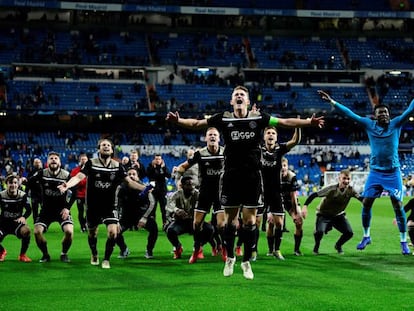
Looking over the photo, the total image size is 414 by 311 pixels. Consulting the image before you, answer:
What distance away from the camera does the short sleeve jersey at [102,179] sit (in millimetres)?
12281

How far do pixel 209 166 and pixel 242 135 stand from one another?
3202mm

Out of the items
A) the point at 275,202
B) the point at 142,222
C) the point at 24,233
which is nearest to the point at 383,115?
the point at 275,202

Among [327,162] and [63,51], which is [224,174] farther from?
[63,51]

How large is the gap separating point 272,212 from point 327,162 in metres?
42.4

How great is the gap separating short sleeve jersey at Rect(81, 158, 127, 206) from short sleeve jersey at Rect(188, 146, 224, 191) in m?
1.45

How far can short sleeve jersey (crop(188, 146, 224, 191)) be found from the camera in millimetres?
12938

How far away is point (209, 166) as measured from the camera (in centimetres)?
1298

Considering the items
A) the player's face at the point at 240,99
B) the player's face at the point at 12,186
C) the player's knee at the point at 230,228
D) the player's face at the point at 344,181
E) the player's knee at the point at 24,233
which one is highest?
the player's face at the point at 240,99

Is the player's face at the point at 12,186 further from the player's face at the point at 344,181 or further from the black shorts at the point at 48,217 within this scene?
the player's face at the point at 344,181

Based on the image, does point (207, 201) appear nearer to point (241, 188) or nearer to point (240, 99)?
point (241, 188)

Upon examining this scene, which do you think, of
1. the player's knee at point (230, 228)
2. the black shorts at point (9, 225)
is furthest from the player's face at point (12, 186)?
the player's knee at point (230, 228)

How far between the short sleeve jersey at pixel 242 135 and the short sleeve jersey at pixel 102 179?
9.90 feet

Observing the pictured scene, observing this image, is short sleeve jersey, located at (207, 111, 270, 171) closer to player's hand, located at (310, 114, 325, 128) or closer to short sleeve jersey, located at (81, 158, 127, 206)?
player's hand, located at (310, 114, 325, 128)

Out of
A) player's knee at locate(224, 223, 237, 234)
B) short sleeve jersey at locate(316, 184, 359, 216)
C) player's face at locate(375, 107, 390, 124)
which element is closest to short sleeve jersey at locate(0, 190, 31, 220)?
player's knee at locate(224, 223, 237, 234)
